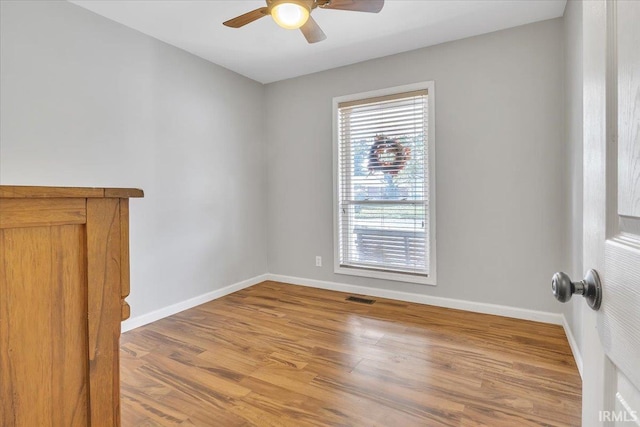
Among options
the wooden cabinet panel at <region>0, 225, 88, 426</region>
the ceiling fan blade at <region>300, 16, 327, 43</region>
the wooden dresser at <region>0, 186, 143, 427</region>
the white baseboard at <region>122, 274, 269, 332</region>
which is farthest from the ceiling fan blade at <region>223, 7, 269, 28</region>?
the white baseboard at <region>122, 274, 269, 332</region>

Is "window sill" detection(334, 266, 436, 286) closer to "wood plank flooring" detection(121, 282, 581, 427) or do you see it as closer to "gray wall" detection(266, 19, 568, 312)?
"gray wall" detection(266, 19, 568, 312)

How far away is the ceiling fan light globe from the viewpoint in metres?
1.91

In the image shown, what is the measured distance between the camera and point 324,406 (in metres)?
1.70

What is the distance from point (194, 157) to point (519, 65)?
122 inches

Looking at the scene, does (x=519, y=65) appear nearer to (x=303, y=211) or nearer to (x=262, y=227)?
(x=303, y=211)

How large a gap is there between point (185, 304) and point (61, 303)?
258 cm

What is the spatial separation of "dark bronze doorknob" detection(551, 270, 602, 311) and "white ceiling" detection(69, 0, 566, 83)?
2494 mm

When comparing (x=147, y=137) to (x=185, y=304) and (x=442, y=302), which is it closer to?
(x=185, y=304)

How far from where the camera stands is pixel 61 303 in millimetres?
819

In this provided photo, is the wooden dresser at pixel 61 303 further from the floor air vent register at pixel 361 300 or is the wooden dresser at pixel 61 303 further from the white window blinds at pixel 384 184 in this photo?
the white window blinds at pixel 384 184

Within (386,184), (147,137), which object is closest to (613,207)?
(386,184)

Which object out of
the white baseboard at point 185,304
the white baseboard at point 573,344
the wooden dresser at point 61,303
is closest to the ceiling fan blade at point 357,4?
the wooden dresser at point 61,303

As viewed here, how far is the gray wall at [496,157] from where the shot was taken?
2678 mm

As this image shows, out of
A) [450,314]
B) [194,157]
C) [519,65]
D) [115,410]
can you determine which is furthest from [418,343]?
[194,157]
